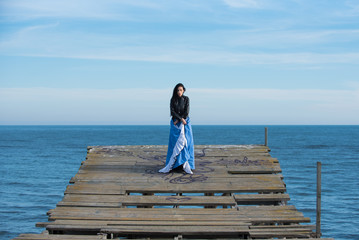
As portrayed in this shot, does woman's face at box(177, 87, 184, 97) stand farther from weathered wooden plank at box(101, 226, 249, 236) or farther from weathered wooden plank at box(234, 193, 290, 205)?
weathered wooden plank at box(101, 226, 249, 236)

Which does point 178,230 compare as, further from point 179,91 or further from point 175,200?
point 179,91

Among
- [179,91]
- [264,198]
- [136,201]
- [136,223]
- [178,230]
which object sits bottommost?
[178,230]

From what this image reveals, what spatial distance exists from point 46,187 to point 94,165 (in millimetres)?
18444

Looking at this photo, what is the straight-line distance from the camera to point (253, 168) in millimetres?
12195

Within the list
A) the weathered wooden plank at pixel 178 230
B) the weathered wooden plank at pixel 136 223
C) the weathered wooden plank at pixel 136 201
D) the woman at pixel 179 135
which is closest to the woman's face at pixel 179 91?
the woman at pixel 179 135

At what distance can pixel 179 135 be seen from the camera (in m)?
11.4

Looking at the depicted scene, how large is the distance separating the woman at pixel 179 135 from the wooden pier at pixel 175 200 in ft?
1.22

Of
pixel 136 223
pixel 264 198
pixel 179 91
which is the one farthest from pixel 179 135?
pixel 136 223

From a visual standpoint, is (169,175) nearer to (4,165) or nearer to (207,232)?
(207,232)

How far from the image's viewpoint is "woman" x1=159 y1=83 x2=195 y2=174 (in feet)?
37.4

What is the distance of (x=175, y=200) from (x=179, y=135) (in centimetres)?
215

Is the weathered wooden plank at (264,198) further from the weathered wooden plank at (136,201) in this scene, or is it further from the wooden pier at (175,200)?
the weathered wooden plank at (136,201)

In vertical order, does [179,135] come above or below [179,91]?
below

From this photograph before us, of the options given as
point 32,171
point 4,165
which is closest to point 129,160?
point 32,171
